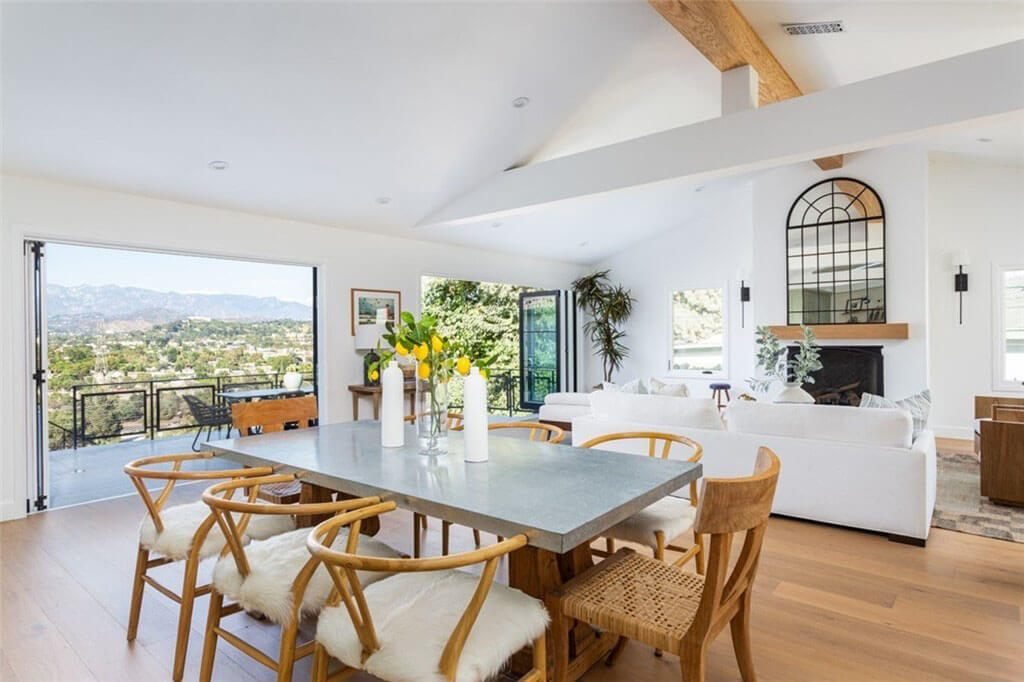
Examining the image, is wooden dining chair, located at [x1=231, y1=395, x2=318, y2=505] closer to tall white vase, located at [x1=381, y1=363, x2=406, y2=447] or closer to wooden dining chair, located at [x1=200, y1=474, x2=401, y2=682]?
tall white vase, located at [x1=381, y1=363, x2=406, y2=447]

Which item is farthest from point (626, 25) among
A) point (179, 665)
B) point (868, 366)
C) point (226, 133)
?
point (868, 366)

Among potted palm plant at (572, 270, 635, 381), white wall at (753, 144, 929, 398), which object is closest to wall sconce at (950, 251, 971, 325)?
white wall at (753, 144, 929, 398)

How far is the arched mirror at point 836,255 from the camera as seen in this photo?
6.52 metres

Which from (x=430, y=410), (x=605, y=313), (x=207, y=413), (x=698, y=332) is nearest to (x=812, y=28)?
(x=430, y=410)

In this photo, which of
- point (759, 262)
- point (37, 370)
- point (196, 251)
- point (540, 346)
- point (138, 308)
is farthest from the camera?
point (540, 346)

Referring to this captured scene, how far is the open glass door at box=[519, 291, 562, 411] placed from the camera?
925 centimetres

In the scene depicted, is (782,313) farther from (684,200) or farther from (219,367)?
(219,367)

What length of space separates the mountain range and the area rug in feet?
24.3

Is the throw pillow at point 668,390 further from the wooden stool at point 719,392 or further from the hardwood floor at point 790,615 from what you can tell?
the wooden stool at point 719,392

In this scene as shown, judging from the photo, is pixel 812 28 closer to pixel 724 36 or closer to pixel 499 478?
pixel 724 36

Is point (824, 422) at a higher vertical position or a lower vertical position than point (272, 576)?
higher

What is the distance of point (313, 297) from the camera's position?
5.95 meters

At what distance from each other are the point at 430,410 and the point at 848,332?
596 cm

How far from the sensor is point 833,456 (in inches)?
139
